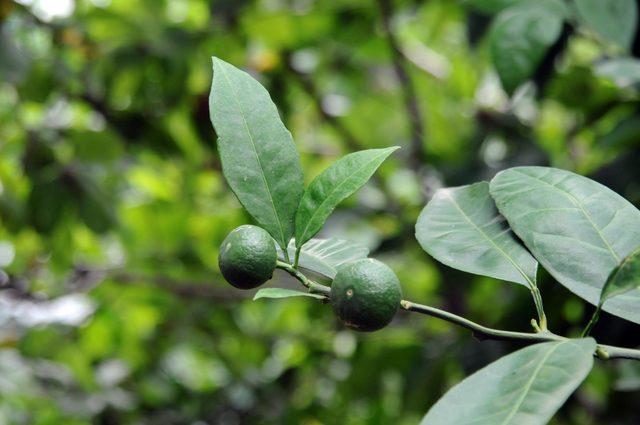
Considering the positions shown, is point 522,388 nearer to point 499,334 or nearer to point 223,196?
point 499,334

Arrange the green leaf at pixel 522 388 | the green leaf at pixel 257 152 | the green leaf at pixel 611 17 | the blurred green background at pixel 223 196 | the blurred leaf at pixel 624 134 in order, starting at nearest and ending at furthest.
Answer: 1. the green leaf at pixel 522 388
2. the green leaf at pixel 257 152
3. the green leaf at pixel 611 17
4. the blurred leaf at pixel 624 134
5. the blurred green background at pixel 223 196

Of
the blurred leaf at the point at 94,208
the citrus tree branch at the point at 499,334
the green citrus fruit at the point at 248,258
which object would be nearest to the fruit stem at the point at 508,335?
the citrus tree branch at the point at 499,334

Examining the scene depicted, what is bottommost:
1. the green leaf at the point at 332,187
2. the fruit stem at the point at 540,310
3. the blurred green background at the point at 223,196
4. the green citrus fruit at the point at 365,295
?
the blurred green background at the point at 223,196

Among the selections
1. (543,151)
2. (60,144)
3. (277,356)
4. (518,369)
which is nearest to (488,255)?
(518,369)

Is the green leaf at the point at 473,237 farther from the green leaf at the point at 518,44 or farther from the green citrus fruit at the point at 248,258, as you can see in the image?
the green leaf at the point at 518,44

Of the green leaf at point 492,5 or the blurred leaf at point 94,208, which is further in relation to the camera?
the blurred leaf at point 94,208

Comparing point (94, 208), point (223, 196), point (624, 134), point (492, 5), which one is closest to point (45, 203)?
point (94, 208)

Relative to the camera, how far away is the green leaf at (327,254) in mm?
538

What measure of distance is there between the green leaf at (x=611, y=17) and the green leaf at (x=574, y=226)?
1.21 ft

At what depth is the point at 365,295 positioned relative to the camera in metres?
0.47

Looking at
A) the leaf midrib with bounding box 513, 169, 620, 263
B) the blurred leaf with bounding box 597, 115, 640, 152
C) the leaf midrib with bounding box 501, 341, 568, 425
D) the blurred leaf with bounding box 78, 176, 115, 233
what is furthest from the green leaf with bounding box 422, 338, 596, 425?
the blurred leaf with bounding box 78, 176, 115, 233

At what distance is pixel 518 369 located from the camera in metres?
0.45

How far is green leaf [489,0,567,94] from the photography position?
92 centimetres

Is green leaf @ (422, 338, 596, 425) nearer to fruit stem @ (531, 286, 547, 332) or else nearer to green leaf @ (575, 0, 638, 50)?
fruit stem @ (531, 286, 547, 332)
